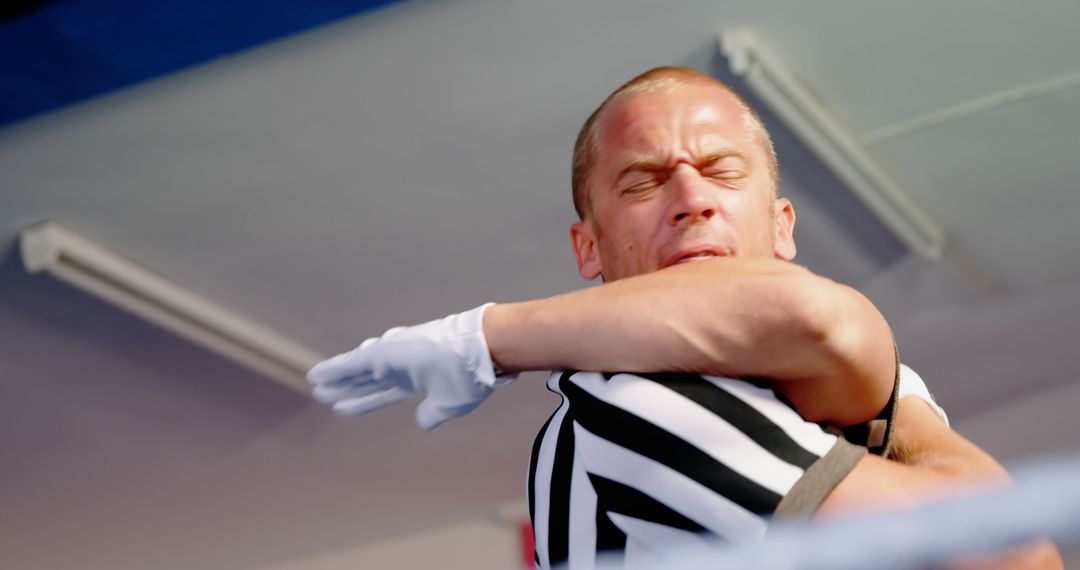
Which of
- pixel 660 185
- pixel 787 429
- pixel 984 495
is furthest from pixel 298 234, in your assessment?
pixel 984 495

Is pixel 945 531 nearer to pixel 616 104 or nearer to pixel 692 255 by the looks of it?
pixel 692 255

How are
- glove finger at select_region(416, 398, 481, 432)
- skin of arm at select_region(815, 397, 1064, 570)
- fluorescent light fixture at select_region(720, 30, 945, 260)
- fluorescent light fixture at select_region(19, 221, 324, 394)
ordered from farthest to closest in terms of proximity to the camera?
1. fluorescent light fixture at select_region(19, 221, 324, 394)
2. fluorescent light fixture at select_region(720, 30, 945, 260)
3. glove finger at select_region(416, 398, 481, 432)
4. skin of arm at select_region(815, 397, 1064, 570)

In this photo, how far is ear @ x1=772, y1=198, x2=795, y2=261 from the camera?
1.24 meters

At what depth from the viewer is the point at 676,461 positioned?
0.87 metres

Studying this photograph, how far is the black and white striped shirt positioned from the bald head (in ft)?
1.06

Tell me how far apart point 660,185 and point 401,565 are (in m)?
5.66

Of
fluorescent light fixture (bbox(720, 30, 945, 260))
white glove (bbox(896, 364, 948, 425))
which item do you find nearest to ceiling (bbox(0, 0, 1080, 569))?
fluorescent light fixture (bbox(720, 30, 945, 260))

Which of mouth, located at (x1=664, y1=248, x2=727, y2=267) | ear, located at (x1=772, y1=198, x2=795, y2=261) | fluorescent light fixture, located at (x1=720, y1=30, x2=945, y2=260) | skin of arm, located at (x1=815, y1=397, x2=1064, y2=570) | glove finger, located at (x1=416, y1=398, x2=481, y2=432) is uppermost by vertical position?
fluorescent light fixture, located at (x1=720, y1=30, x2=945, y2=260)

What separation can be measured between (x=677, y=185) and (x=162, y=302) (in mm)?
3093

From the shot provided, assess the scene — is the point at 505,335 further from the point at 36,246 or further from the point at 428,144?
the point at 36,246

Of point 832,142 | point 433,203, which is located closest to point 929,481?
point 832,142

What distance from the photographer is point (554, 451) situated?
3.24ft

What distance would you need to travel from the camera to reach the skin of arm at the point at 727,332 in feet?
2.88

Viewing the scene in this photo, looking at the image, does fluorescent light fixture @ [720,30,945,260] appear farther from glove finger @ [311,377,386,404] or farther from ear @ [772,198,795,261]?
glove finger @ [311,377,386,404]
